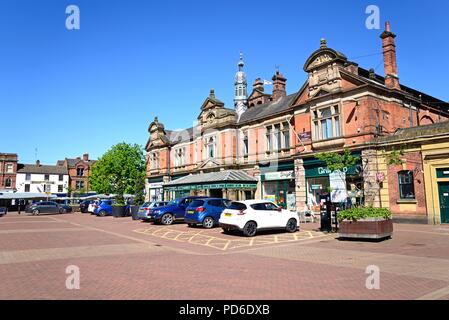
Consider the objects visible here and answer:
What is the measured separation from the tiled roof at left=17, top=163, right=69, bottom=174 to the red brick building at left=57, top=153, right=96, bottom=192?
2075mm

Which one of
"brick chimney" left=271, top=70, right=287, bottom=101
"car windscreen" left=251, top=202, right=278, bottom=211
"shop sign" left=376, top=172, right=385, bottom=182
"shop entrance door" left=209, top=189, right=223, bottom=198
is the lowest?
"car windscreen" left=251, top=202, right=278, bottom=211

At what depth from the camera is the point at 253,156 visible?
31.0m

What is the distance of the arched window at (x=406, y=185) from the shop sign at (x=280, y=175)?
7.99 m

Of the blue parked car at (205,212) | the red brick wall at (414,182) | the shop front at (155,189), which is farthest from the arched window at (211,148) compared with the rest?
the red brick wall at (414,182)

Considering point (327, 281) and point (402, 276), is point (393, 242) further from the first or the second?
point (327, 281)

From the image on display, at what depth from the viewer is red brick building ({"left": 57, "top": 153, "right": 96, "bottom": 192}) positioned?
7769cm

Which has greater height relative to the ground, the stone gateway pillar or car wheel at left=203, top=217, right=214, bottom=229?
the stone gateway pillar

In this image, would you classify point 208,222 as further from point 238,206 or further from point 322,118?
point 322,118

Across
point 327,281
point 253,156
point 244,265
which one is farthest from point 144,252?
point 253,156

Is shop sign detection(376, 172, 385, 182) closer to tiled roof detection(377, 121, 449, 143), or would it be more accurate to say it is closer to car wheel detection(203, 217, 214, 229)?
tiled roof detection(377, 121, 449, 143)

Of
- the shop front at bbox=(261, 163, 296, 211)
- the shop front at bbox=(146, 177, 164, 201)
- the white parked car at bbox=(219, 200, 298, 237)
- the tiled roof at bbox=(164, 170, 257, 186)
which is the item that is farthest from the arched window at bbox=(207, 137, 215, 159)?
the white parked car at bbox=(219, 200, 298, 237)

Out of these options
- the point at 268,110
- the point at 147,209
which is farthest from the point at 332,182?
the point at 147,209

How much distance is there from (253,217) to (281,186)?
42.1 feet
